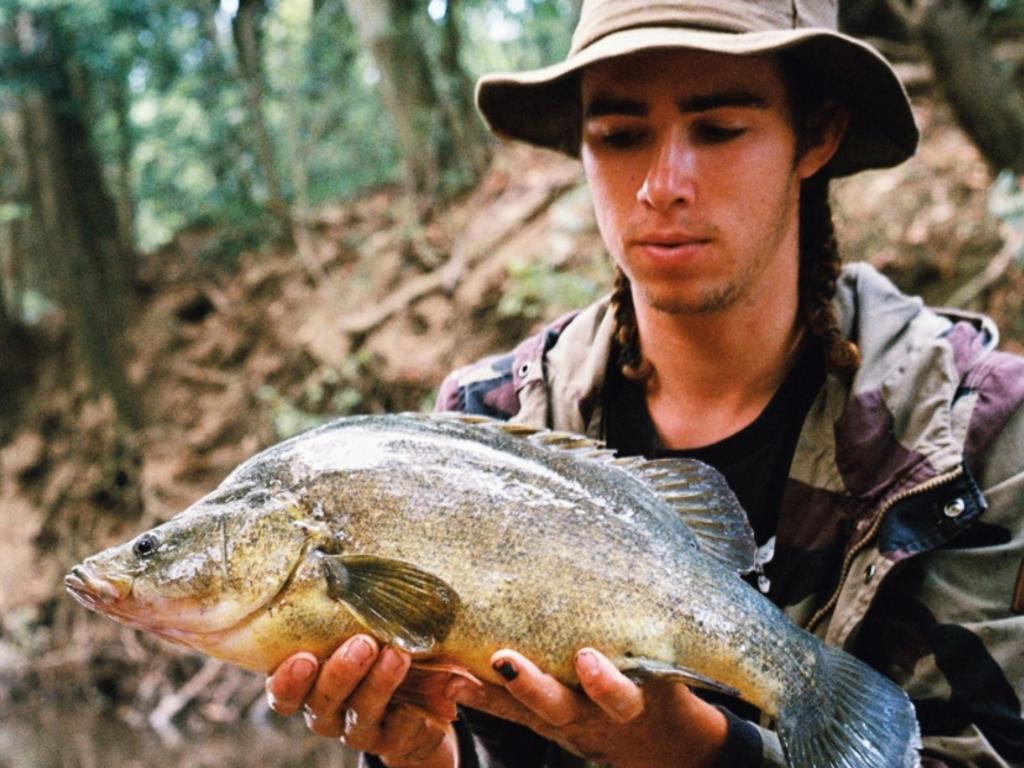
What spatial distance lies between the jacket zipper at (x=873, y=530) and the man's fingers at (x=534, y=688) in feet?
2.23

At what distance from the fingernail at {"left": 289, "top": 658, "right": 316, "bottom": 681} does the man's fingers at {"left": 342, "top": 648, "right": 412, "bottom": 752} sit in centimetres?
11

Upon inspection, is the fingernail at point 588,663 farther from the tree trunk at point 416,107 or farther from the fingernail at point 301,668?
the tree trunk at point 416,107

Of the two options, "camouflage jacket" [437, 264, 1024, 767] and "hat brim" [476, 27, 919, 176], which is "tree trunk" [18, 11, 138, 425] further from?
"camouflage jacket" [437, 264, 1024, 767]

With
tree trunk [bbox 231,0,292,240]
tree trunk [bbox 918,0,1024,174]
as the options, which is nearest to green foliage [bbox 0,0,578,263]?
tree trunk [bbox 231,0,292,240]

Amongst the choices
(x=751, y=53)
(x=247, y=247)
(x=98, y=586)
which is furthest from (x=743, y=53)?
(x=247, y=247)

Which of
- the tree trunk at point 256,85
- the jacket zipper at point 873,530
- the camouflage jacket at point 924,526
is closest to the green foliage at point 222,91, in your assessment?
the tree trunk at point 256,85

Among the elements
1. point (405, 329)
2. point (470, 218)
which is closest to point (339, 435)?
point (405, 329)

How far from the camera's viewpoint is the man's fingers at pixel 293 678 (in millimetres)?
1919

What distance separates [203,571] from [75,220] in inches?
423

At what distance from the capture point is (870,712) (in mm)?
1982

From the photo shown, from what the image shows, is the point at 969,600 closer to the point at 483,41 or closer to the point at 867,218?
the point at 867,218

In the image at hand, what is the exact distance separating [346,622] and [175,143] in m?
12.9

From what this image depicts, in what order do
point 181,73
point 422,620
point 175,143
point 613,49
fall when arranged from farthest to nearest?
1. point 175,143
2. point 181,73
3. point 613,49
4. point 422,620

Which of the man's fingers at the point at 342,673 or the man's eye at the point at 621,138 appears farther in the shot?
the man's eye at the point at 621,138
